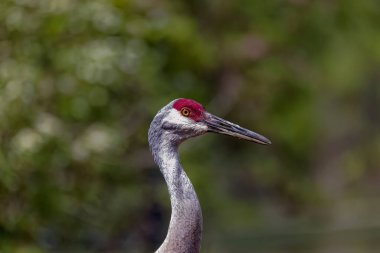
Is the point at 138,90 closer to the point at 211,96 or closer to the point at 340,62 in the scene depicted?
the point at 211,96

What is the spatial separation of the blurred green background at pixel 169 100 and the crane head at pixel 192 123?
220 inches

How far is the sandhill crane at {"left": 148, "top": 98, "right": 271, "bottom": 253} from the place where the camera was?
966 cm

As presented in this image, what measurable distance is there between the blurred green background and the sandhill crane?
5585mm

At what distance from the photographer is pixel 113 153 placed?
1856 cm

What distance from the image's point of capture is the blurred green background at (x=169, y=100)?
16.5 meters

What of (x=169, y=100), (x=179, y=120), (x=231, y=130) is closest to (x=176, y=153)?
(x=179, y=120)

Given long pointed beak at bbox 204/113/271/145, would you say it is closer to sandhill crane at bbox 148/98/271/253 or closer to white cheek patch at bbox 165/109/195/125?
sandhill crane at bbox 148/98/271/253

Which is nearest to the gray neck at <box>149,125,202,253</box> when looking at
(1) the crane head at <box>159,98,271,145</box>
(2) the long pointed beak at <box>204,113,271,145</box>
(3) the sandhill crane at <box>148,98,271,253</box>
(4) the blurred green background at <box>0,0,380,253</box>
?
(3) the sandhill crane at <box>148,98,271,253</box>

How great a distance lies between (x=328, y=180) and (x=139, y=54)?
25067 mm

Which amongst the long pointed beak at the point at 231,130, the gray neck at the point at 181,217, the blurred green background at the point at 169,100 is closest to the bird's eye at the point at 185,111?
the long pointed beak at the point at 231,130

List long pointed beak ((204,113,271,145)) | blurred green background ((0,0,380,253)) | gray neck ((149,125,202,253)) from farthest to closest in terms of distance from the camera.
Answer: blurred green background ((0,0,380,253)), long pointed beak ((204,113,271,145)), gray neck ((149,125,202,253))

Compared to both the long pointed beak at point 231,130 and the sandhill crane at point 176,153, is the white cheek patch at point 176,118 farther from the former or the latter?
the long pointed beak at point 231,130

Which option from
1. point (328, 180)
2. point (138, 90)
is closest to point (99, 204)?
point (138, 90)

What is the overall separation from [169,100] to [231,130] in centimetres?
1279
